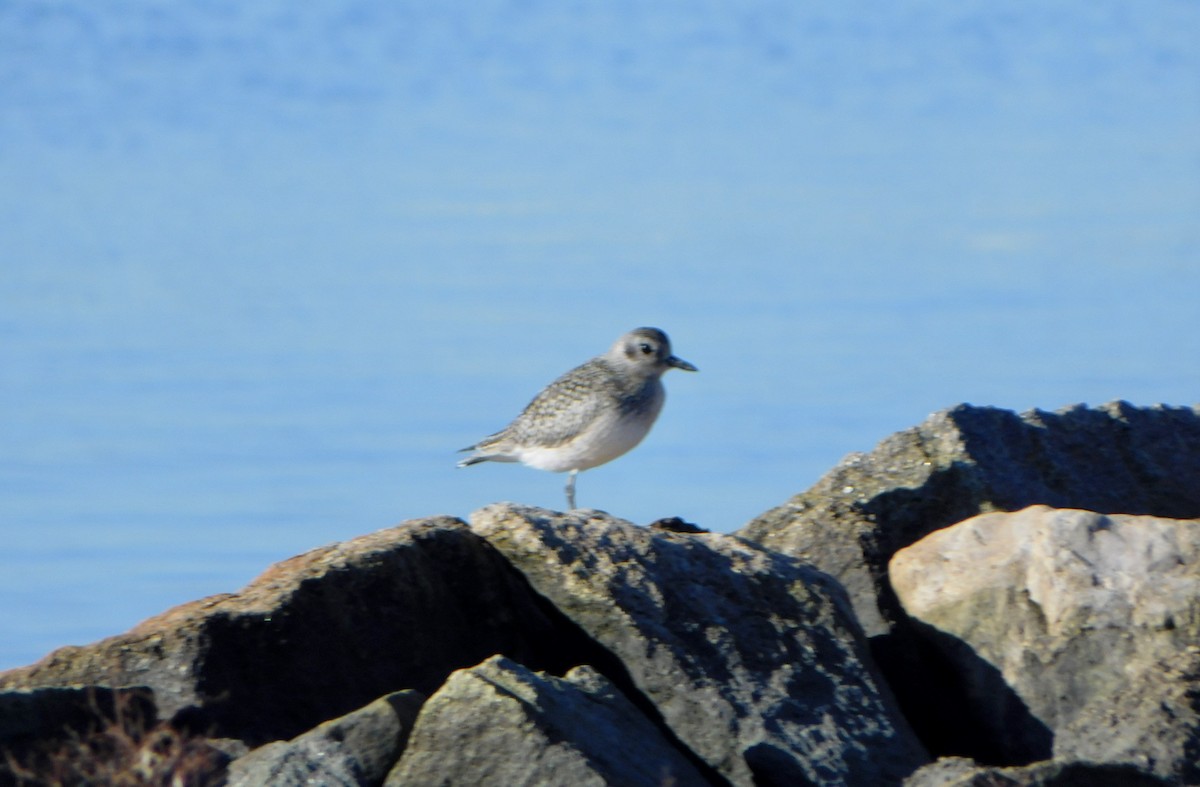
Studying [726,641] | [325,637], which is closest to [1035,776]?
[726,641]

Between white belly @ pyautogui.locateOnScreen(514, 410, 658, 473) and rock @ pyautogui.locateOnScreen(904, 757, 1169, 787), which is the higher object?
white belly @ pyautogui.locateOnScreen(514, 410, 658, 473)

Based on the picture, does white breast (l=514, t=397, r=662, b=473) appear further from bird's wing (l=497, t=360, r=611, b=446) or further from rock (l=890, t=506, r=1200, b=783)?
rock (l=890, t=506, r=1200, b=783)

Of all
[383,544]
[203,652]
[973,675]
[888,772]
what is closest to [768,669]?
[888,772]

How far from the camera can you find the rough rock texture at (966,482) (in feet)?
32.0

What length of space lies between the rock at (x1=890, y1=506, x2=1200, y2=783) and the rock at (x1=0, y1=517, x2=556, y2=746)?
2169 millimetres

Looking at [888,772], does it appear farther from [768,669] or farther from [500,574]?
[500,574]

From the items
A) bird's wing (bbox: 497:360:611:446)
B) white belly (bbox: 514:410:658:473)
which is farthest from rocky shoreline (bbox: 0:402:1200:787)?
bird's wing (bbox: 497:360:611:446)

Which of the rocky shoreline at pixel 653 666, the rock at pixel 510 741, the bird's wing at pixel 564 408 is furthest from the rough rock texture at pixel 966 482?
the bird's wing at pixel 564 408

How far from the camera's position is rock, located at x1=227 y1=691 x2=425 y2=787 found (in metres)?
6.66

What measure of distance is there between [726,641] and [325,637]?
1.83 metres

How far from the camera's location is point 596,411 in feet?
42.9

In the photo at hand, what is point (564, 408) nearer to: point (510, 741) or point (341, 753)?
point (510, 741)

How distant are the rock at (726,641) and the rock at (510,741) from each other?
67cm

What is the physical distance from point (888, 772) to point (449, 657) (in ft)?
6.79
